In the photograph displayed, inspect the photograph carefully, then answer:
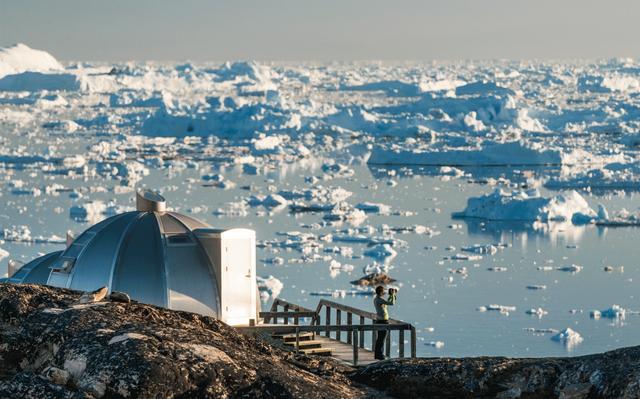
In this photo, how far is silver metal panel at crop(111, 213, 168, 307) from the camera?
16094mm

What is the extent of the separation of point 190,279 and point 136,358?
10.6 m

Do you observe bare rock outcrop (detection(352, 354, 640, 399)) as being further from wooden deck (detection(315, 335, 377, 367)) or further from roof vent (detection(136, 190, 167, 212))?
roof vent (detection(136, 190, 167, 212))

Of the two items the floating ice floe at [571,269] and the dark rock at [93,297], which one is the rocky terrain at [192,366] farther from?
the floating ice floe at [571,269]

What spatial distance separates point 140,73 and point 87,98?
663 inches

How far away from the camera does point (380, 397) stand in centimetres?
641

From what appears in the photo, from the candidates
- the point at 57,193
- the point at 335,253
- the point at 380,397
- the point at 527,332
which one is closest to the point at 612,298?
the point at 527,332

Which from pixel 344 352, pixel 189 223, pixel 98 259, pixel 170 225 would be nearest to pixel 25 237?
pixel 189 223

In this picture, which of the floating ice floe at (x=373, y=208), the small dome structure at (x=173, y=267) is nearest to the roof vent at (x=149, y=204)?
the small dome structure at (x=173, y=267)

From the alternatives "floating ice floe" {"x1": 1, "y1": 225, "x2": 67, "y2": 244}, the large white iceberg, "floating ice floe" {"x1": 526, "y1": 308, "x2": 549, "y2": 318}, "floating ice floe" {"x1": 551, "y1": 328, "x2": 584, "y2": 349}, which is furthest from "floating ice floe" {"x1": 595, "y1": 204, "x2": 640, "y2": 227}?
the large white iceberg

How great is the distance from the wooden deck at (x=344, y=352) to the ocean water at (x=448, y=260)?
12242mm

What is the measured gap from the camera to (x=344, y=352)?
15.2 m

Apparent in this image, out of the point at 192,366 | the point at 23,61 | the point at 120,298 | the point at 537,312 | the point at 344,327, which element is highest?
the point at 23,61

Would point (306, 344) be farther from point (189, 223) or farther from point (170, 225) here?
point (189, 223)

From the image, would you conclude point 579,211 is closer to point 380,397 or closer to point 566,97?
point 380,397
